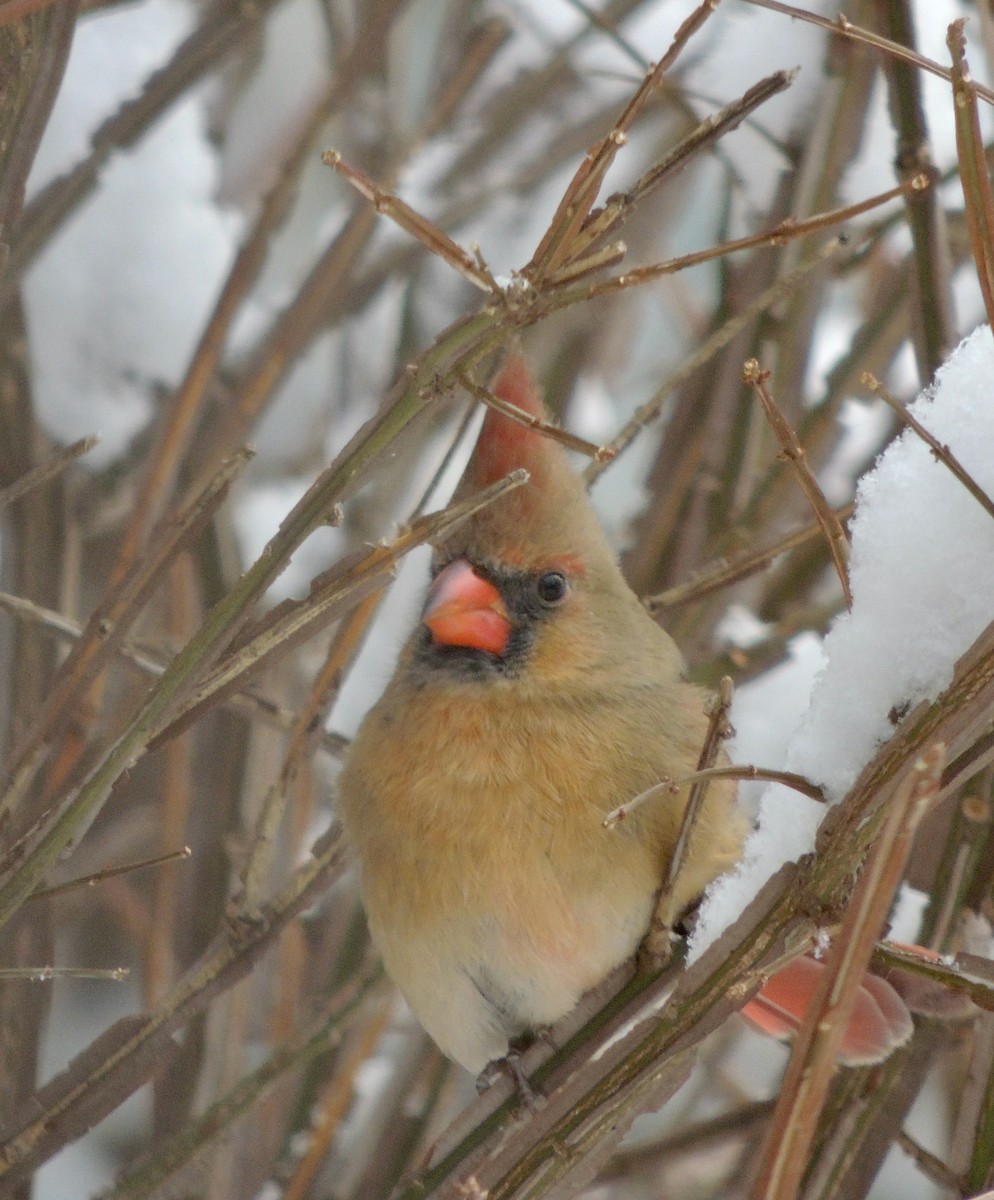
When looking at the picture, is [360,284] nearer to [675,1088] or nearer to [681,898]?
[681,898]

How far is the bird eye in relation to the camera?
2025 mm

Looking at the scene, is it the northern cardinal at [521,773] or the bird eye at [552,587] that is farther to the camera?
the bird eye at [552,587]

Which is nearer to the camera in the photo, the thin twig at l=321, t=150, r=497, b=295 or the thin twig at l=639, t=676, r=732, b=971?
the thin twig at l=321, t=150, r=497, b=295

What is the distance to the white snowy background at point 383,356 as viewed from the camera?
3.91 feet

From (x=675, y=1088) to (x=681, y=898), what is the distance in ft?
1.46

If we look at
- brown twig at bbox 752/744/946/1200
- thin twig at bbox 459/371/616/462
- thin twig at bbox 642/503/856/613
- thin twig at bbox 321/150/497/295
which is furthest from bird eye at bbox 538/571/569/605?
brown twig at bbox 752/744/946/1200

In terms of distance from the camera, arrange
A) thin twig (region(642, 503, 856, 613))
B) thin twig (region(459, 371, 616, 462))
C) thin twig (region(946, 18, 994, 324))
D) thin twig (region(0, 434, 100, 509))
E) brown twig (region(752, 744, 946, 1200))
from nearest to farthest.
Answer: brown twig (region(752, 744, 946, 1200)) < thin twig (region(946, 18, 994, 324)) < thin twig (region(459, 371, 616, 462)) < thin twig (region(0, 434, 100, 509)) < thin twig (region(642, 503, 856, 613))

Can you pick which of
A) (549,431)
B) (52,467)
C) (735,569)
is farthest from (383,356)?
(549,431)

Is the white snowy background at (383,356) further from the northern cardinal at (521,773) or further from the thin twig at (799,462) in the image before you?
the northern cardinal at (521,773)

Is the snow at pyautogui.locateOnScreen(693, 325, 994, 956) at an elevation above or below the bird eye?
below

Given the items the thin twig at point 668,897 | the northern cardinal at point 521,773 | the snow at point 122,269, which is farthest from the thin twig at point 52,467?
the snow at point 122,269

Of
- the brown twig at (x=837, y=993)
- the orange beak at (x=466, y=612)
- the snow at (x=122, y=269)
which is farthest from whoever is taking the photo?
the snow at (x=122, y=269)

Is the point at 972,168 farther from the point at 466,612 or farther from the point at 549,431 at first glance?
the point at 466,612

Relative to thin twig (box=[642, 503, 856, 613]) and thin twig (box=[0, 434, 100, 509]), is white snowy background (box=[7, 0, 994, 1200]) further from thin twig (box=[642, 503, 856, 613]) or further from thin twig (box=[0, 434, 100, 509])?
thin twig (box=[0, 434, 100, 509])
